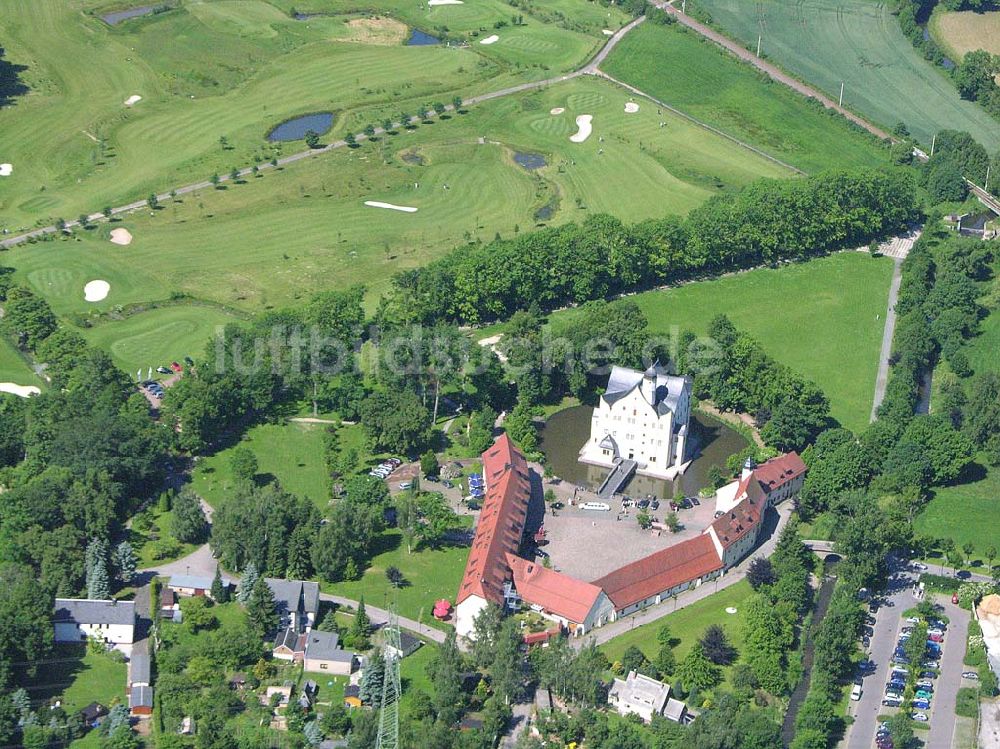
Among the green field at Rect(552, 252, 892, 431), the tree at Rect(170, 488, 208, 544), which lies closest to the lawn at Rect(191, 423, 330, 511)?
the tree at Rect(170, 488, 208, 544)

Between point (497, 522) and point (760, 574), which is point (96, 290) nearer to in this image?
point (497, 522)

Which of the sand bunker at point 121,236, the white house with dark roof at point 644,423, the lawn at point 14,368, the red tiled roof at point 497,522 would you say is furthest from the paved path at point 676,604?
the sand bunker at point 121,236

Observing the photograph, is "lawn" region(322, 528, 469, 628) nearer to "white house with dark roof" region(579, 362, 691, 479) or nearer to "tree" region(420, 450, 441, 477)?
"tree" region(420, 450, 441, 477)

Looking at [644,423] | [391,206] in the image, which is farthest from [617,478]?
[391,206]

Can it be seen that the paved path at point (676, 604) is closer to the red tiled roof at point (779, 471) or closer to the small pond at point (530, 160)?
the red tiled roof at point (779, 471)

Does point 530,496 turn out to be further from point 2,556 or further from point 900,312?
point 900,312

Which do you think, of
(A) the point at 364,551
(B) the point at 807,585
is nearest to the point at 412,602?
(A) the point at 364,551
